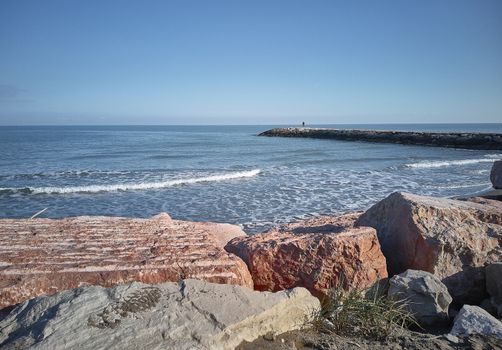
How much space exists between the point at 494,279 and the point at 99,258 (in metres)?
3.45

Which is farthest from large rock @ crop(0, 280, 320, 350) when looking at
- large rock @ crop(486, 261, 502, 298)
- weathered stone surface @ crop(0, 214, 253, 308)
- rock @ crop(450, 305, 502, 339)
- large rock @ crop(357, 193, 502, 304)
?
large rock @ crop(486, 261, 502, 298)

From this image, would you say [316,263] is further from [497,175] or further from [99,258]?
[497,175]

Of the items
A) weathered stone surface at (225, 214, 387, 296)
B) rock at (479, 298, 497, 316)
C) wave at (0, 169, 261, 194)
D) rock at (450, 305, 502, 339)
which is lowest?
wave at (0, 169, 261, 194)

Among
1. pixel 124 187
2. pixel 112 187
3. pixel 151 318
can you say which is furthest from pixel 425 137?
pixel 151 318

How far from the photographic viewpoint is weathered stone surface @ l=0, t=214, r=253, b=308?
2.39 metres

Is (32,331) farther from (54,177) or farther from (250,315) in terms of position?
(54,177)

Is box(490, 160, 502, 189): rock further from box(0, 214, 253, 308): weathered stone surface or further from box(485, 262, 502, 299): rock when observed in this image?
box(0, 214, 253, 308): weathered stone surface

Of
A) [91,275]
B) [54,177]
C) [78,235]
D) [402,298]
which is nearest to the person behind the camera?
[91,275]

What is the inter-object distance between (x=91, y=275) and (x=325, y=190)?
376 inches

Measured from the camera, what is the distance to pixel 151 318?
80.2 inches

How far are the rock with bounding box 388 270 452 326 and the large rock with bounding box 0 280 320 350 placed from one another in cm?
93

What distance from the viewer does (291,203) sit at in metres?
9.40

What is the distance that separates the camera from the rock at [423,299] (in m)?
2.88

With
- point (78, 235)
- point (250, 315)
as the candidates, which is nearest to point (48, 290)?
point (78, 235)
